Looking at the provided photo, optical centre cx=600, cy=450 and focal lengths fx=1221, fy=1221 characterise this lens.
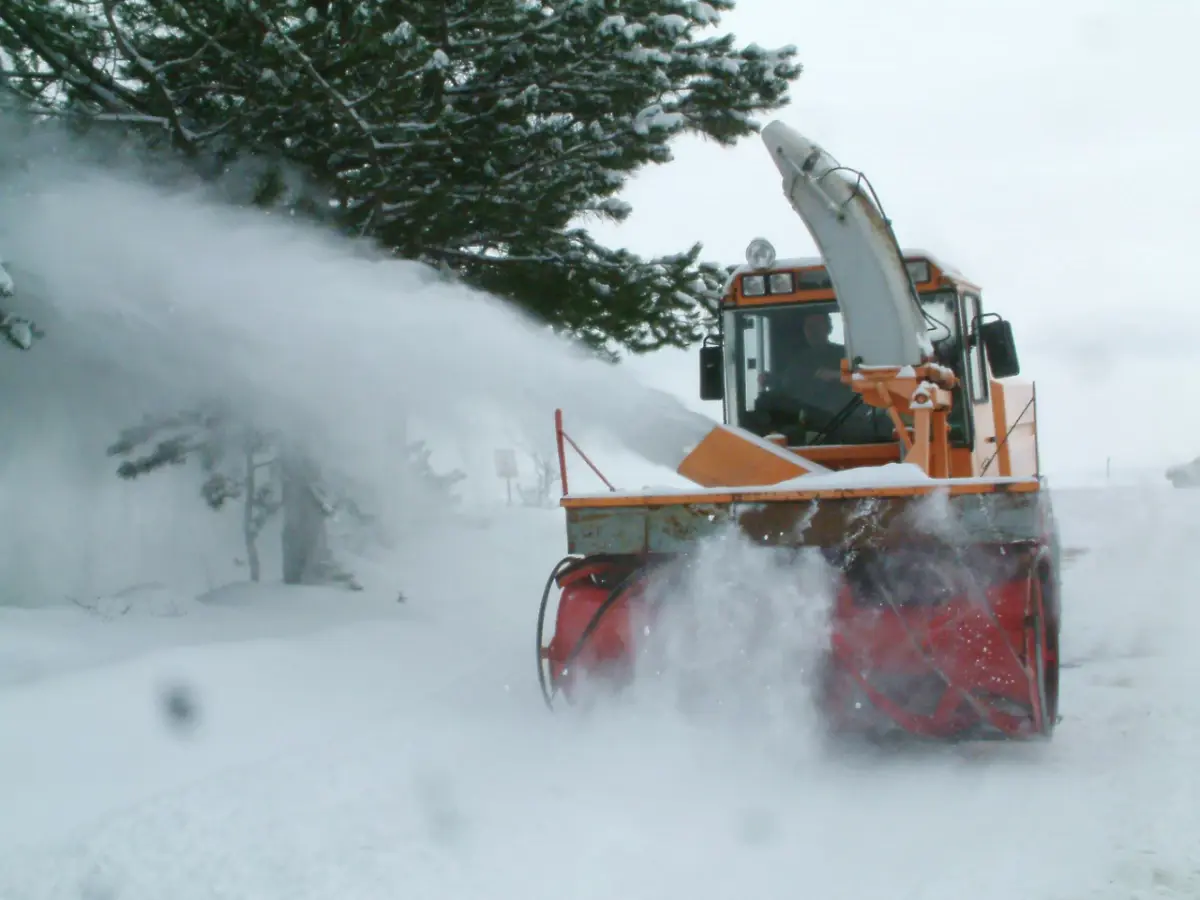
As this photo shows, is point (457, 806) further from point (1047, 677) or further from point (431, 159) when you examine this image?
point (431, 159)

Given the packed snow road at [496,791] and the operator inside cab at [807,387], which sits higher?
the operator inside cab at [807,387]

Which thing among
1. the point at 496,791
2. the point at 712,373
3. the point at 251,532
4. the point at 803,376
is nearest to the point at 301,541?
the point at 251,532

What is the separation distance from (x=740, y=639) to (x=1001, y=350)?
2.40 metres

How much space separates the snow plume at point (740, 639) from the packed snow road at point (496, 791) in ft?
0.28

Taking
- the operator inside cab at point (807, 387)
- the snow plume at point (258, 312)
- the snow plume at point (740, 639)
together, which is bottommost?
the snow plume at point (740, 639)

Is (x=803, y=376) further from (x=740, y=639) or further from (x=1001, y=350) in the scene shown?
(x=740, y=639)

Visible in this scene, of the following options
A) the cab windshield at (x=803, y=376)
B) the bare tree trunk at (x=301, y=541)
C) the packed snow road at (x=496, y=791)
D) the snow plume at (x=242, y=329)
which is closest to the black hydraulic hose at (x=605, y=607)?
the packed snow road at (x=496, y=791)

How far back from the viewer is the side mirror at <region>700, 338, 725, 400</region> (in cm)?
738

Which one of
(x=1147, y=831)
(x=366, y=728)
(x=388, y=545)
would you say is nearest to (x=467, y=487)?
(x=388, y=545)

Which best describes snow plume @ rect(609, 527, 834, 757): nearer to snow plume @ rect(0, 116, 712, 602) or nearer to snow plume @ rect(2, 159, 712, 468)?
snow plume @ rect(0, 116, 712, 602)

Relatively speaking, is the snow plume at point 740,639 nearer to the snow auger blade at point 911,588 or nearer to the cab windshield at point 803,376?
the snow auger blade at point 911,588

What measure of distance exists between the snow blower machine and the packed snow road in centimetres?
34

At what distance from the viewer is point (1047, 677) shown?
561cm

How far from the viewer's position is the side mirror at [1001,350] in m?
6.76
